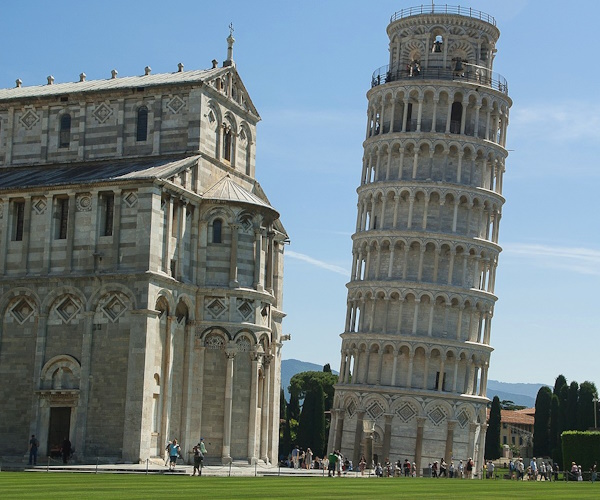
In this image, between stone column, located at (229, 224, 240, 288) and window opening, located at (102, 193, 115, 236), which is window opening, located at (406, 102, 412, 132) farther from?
window opening, located at (102, 193, 115, 236)

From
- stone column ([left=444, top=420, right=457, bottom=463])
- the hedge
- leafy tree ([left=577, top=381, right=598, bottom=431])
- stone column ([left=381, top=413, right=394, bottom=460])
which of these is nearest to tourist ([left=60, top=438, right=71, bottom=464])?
the hedge

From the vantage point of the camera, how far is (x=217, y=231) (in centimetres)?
5997

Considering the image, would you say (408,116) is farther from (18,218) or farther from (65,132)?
(18,218)

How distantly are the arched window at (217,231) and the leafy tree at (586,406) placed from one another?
63.5 meters

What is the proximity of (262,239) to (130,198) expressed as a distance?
316 inches

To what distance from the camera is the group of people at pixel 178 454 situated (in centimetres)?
4922

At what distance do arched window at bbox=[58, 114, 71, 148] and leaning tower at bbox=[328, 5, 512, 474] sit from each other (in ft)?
131

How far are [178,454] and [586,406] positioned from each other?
66508 millimetres

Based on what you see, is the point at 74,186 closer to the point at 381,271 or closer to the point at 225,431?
the point at 225,431

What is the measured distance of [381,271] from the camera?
9931cm

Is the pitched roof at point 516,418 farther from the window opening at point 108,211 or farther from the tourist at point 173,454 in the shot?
the tourist at point 173,454

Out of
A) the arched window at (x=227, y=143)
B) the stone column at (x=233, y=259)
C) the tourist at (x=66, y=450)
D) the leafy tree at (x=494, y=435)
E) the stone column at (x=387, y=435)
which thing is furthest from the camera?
the leafy tree at (x=494, y=435)

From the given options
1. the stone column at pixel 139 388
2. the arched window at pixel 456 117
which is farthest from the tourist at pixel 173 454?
the arched window at pixel 456 117

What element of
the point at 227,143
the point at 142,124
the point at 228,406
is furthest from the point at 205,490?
the point at 227,143
